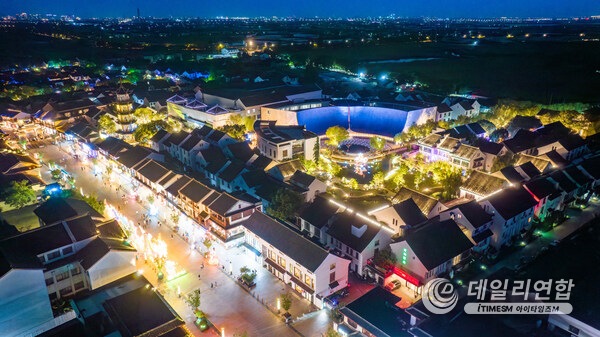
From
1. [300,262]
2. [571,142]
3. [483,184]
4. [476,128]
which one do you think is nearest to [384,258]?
[300,262]

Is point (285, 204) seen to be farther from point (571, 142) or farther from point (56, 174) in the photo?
point (571, 142)

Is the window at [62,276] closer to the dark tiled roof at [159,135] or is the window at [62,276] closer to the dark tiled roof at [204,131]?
the dark tiled roof at [204,131]

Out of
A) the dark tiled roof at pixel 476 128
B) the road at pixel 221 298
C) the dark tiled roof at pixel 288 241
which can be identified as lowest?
the road at pixel 221 298

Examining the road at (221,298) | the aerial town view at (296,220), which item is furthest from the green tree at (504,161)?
the road at (221,298)

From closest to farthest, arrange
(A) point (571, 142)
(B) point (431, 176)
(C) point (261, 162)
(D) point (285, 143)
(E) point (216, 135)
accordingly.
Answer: (C) point (261, 162), (B) point (431, 176), (D) point (285, 143), (A) point (571, 142), (E) point (216, 135)

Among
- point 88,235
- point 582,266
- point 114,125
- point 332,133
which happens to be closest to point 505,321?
point 582,266

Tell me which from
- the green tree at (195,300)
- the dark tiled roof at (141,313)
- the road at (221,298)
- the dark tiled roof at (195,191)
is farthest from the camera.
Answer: the dark tiled roof at (195,191)
